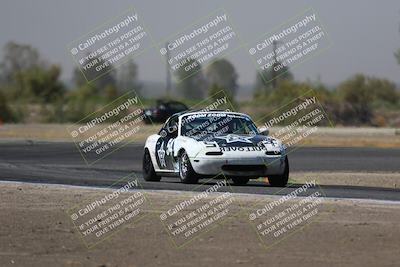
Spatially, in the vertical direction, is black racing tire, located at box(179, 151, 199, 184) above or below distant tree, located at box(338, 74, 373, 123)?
above

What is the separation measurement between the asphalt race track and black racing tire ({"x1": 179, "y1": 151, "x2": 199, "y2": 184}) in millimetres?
185

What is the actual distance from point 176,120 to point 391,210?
6.62 m

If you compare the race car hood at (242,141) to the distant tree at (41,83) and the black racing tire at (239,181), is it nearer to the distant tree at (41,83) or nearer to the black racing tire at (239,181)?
the black racing tire at (239,181)

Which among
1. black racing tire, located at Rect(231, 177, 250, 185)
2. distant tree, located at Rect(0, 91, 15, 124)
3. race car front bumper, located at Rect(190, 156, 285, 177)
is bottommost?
black racing tire, located at Rect(231, 177, 250, 185)

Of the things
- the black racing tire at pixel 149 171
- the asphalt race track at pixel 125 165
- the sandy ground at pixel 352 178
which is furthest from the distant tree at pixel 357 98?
the black racing tire at pixel 149 171

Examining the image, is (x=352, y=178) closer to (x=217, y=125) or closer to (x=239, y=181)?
(x=239, y=181)

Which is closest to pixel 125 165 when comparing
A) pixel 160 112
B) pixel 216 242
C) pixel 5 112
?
pixel 216 242

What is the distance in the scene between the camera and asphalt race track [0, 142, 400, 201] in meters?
17.5

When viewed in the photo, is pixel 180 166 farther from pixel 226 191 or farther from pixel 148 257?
pixel 148 257

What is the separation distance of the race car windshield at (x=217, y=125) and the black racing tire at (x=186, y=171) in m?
0.57

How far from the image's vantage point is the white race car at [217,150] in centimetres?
1767

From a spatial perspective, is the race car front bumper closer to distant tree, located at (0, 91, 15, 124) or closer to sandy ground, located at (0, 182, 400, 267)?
sandy ground, located at (0, 182, 400, 267)

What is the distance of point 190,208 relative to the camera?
45.6 feet

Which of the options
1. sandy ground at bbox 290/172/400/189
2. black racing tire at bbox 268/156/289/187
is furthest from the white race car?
sandy ground at bbox 290/172/400/189
